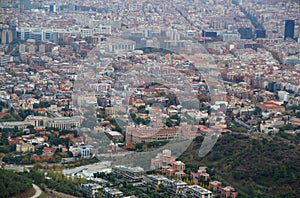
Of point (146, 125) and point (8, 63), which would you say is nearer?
point (146, 125)

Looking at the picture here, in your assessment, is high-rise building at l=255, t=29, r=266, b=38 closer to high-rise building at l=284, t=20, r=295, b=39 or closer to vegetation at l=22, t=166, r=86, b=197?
high-rise building at l=284, t=20, r=295, b=39

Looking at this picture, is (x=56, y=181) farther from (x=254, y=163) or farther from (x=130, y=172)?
(x=254, y=163)

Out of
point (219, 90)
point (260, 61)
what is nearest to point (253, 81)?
point (219, 90)

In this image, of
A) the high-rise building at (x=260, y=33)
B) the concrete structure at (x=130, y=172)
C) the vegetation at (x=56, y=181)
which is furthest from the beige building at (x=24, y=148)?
the high-rise building at (x=260, y=33)

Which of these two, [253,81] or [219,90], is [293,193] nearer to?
[219,90]

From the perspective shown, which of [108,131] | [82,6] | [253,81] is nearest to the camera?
[108,131]

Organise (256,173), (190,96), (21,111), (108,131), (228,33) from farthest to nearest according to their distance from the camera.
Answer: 1. (228,33)
2. (190,96)
3. (21,111)
4. (108,131)
5. (256,173)

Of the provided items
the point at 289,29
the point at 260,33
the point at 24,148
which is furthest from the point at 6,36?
the point at 24,148

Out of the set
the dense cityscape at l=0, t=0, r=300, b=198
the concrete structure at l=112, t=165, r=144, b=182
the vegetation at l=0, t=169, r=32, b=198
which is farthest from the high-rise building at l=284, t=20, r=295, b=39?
the vegetation at l=0, t=169, r=32, b=198
